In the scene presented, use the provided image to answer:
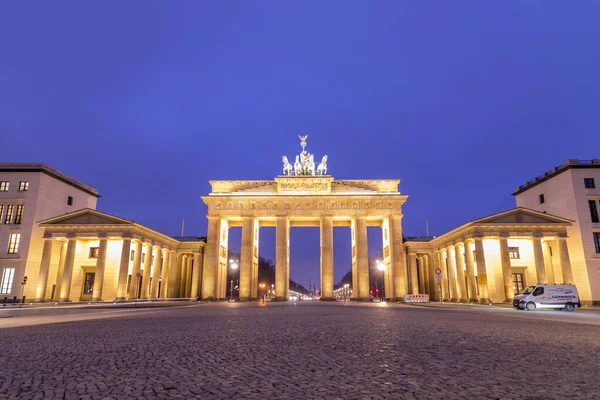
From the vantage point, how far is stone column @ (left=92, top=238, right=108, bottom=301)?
46641 millimetres

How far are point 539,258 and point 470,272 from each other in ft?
27.1

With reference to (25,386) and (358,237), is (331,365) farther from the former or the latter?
(358,237)

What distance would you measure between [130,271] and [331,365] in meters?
50.2

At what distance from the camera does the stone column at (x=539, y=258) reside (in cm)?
4631

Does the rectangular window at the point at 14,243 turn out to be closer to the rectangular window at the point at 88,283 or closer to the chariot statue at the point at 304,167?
the rectangular window at the point at 88,283

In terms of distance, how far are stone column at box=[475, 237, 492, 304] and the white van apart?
14381 mm

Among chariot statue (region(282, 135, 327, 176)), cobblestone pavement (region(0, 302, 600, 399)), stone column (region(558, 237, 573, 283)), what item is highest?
chariot statue (region(282, 135, 327, 176))

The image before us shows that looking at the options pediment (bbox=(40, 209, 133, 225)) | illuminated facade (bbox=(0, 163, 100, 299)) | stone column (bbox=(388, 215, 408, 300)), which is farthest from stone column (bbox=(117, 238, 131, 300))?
stone column (bbox=(388, 215, 408, 300))

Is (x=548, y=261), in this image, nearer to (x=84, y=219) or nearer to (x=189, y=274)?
(x=189, y=274)

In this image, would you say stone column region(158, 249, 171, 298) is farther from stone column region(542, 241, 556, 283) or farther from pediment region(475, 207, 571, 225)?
stone column region(542, 241, 556, 283)

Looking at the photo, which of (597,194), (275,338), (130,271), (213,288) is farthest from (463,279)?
(275,338)

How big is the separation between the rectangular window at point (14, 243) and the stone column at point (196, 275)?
2347 cm

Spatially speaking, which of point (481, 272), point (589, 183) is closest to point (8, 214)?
point (481, 272)

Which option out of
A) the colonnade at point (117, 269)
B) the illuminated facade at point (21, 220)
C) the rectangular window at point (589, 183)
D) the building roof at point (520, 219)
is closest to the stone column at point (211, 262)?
the colonnade at point (117, 269)
